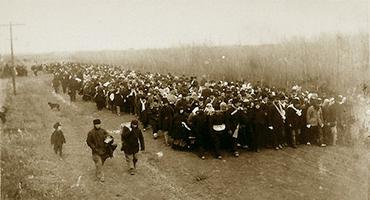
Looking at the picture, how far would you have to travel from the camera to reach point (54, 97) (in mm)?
26625

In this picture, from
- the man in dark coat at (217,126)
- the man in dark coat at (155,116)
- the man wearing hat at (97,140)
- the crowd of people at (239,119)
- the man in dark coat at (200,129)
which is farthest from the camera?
the man in dark coat at (155,116)

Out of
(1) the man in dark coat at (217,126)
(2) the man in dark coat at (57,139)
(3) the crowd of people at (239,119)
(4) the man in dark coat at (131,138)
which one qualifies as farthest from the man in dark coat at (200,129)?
(2) the man in dark coat at (57,139)

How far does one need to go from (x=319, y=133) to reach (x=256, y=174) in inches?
162

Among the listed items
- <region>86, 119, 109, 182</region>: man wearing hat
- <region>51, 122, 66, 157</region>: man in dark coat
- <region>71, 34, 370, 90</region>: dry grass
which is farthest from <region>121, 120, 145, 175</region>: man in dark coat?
<region>71, 34, 370, 90</region>: dry grass

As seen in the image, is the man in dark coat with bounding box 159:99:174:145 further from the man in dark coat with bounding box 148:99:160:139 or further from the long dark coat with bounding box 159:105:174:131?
the man in dark coat with bounding box 148:99:160:139

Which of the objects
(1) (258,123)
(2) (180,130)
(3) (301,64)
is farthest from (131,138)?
(3) (301,64)

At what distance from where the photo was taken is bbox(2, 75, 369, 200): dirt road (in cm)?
1082

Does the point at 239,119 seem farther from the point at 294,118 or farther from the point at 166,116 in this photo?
the point at 166,116

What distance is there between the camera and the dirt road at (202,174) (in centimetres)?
1082

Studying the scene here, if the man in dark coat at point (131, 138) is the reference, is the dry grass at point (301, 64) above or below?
above

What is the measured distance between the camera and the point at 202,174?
12109 mm

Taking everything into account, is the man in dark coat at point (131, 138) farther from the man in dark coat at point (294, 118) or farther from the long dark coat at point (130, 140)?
the man in dark coat at point (294, 118)

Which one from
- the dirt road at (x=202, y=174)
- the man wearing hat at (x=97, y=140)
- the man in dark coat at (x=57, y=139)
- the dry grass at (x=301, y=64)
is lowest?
the dirt road at (x=202, y=174)

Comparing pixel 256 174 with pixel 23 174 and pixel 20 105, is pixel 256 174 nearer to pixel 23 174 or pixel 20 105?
pixel 23 174
